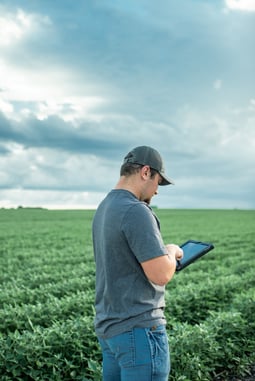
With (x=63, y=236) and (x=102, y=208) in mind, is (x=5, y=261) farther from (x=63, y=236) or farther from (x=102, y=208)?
(x=102, y=208)

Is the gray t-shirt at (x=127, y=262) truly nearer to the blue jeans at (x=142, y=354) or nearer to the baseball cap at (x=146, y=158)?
the blue jeans at (x=142, y=354)

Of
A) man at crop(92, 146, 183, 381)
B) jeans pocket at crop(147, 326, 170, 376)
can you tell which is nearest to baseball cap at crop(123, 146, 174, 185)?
man at crop(92, 146, 183, 381)

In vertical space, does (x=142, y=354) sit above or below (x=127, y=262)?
below

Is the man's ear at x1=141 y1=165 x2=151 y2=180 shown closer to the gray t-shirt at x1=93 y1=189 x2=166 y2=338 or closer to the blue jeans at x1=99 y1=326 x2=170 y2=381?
the gray t-shirt at x1=93 y1=189 x2=166 y2=338

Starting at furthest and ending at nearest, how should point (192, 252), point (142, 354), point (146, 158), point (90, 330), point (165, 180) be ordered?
point (90, 330), point (192, 252), point (165, 180), point (146, 158), point (142, 354)

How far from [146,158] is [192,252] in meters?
0.80

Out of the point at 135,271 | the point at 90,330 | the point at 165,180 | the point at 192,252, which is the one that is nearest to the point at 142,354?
the point at 135,271

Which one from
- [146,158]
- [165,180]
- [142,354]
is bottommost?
[142,354]

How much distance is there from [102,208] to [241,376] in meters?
4.02

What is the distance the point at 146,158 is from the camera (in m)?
2.98

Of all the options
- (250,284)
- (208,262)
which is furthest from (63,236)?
(250,284)

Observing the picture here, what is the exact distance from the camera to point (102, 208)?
3.09 m

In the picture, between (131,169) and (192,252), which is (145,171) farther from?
(192,252)

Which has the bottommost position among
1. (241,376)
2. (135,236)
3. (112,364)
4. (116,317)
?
(241,376)
